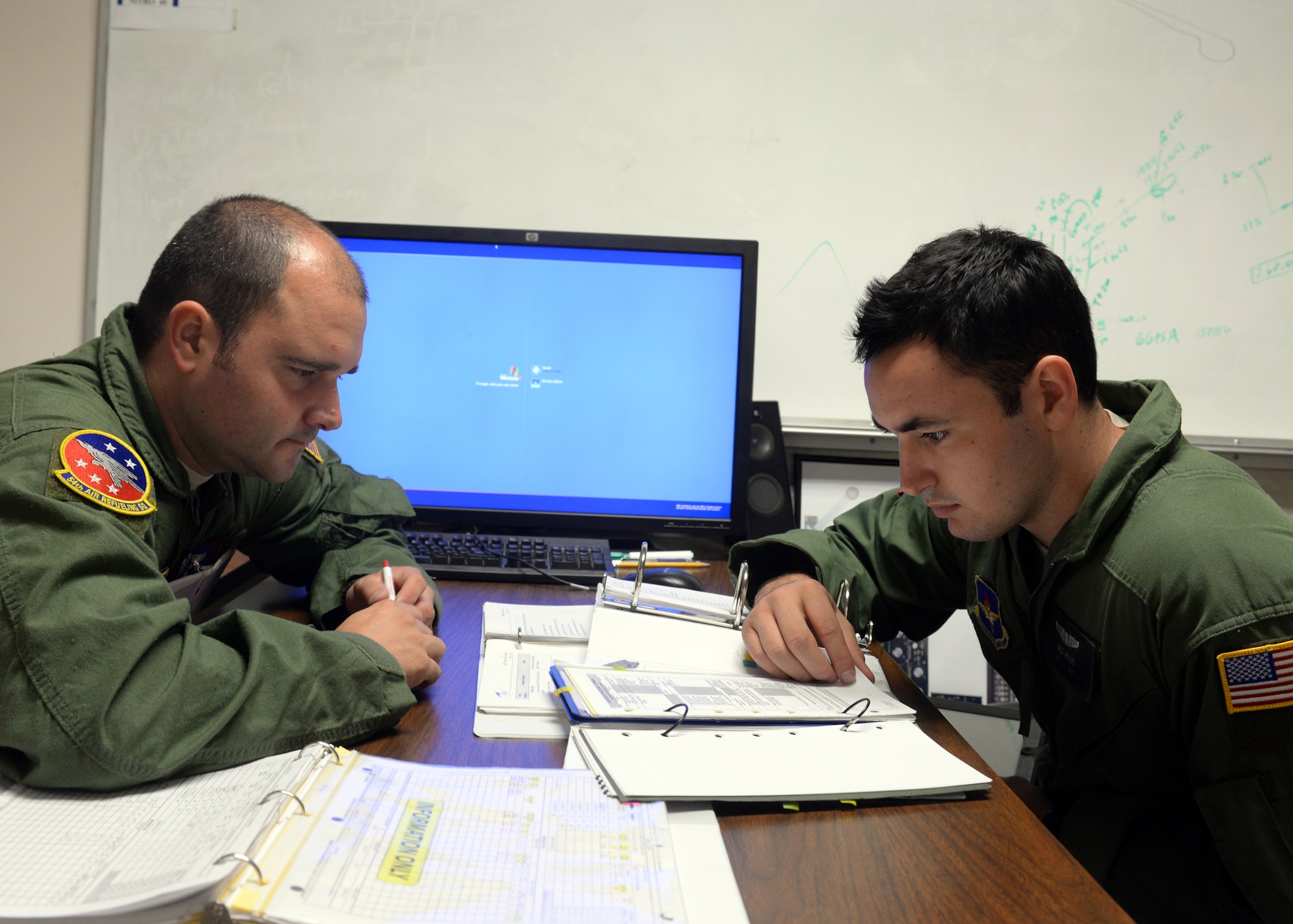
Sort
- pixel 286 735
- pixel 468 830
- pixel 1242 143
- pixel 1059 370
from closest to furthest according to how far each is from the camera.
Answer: pixel 468 830
pixel 286 735
pixel 1059 370
pixel 1242 143

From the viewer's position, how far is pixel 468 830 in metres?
0.53

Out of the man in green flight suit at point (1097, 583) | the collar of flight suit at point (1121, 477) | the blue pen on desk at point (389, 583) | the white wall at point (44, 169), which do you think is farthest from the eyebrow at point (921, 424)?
the white wall at point (44, 169)

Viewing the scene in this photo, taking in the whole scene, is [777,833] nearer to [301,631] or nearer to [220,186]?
[301,631]

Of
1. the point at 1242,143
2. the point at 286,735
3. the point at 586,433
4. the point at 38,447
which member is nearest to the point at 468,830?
the point at 286,735

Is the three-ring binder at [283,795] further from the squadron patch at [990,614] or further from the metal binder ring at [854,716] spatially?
the squadron patch at [990,614]

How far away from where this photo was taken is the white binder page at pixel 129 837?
17.5 inches

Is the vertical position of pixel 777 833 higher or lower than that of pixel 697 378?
lower

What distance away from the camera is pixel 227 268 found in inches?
34.5

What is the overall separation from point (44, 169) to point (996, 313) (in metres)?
1.97

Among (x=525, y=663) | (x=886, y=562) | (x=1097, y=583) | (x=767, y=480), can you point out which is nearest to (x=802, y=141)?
(x=767, y=480)

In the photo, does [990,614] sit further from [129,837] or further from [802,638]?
[129,837]

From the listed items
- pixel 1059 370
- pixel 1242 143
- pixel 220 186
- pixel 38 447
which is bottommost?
pixel 38 447

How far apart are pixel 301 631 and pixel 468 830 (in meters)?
0.28

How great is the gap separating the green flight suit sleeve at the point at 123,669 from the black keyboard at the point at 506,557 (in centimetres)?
56
